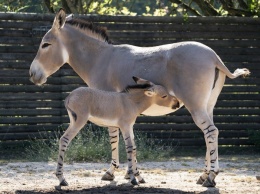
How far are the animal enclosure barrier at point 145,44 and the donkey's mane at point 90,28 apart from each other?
11.6 ft

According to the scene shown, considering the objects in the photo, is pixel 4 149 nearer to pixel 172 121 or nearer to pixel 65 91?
pixel 65 91

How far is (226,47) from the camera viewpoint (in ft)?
48.0

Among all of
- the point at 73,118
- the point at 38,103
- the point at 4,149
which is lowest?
the point at 4,149

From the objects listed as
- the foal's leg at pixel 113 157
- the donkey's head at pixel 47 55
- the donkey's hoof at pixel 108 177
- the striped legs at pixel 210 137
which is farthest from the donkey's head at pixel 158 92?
the donkey's head at pixel 47 55

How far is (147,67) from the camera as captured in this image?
31.6 ft

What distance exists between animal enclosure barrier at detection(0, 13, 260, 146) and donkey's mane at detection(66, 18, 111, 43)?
11.6ft

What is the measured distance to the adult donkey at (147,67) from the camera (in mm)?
9289

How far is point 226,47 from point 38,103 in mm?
3892

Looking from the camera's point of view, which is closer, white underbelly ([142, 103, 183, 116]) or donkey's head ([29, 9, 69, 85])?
white underbelly ([142, 103, 183, 116])

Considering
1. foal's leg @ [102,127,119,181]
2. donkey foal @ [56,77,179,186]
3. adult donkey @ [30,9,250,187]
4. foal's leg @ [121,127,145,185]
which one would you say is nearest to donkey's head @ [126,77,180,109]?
donkey foal @ [56,77,179,186]

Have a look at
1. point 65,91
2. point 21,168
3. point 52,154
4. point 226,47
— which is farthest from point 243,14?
point 21,168

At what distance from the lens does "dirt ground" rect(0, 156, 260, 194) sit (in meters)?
8.88

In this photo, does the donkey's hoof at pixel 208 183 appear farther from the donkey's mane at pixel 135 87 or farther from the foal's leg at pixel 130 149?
the donkey's mane at pixel 135 87

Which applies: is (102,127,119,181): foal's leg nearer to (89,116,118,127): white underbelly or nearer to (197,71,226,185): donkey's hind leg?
(89,116,118,127): white underbelly
